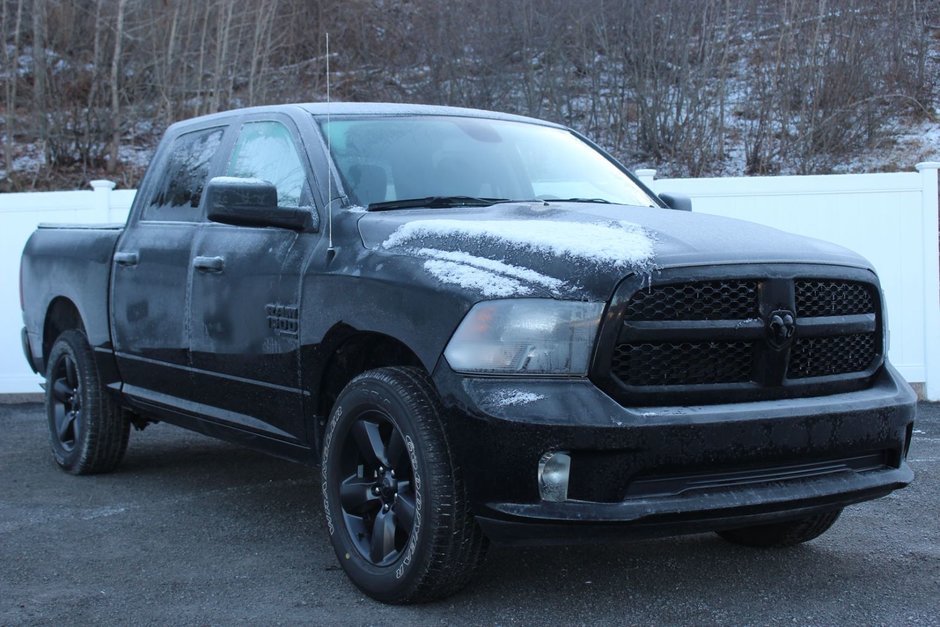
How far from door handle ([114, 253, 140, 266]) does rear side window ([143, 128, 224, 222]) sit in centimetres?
23

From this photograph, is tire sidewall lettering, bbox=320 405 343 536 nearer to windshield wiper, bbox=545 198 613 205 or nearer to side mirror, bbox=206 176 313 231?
side mirror, bbox=206 176 313 231

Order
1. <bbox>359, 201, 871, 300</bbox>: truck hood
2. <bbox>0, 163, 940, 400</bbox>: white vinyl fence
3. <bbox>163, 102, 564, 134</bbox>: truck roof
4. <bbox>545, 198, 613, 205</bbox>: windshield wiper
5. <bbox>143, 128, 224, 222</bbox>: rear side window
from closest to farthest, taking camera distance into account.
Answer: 1. <bbox>359, 201, 871, 300</bbox>: truck hood
2. <bbox>545, 198, 613, 205</bbox>: windshield wiper
3. <bbox>163, 102, 564, 134</bbox>: truck roof
4. <bbox>143, 128, 224, 222</bbox>: rear side window
5. <bbox>0, 163, 940, 400</bbox>: white vinyl fence

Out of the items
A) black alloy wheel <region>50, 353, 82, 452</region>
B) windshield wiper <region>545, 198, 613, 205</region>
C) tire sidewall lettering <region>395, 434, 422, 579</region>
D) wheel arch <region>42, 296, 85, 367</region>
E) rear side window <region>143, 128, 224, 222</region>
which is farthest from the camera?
wheel arch <region>42, 296, 85, 367</region>

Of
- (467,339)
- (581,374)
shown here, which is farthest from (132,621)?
(581,374)

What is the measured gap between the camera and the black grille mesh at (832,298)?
369 centimetres

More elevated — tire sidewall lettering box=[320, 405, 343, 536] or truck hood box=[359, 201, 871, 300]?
truck hood box=[359, 201, 871, 300]

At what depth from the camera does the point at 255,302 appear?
4613mm

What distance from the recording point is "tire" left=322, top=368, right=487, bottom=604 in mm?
3527

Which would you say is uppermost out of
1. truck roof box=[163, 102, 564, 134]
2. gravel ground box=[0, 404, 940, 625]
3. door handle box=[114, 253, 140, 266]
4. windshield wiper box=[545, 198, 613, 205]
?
truck roof box=[163, 102, 564, 134]

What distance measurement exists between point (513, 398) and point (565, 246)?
0.53 meters

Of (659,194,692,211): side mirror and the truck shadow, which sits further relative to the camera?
(659,194,692,211): side mirror

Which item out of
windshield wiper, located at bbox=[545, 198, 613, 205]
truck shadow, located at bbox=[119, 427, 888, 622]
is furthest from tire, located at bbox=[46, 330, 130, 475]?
windshield wiper, located at bbox=[545, 198, 613, 205]

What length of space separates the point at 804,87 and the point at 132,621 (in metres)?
13.1

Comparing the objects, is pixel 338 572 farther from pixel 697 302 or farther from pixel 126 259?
pixel 126 259
